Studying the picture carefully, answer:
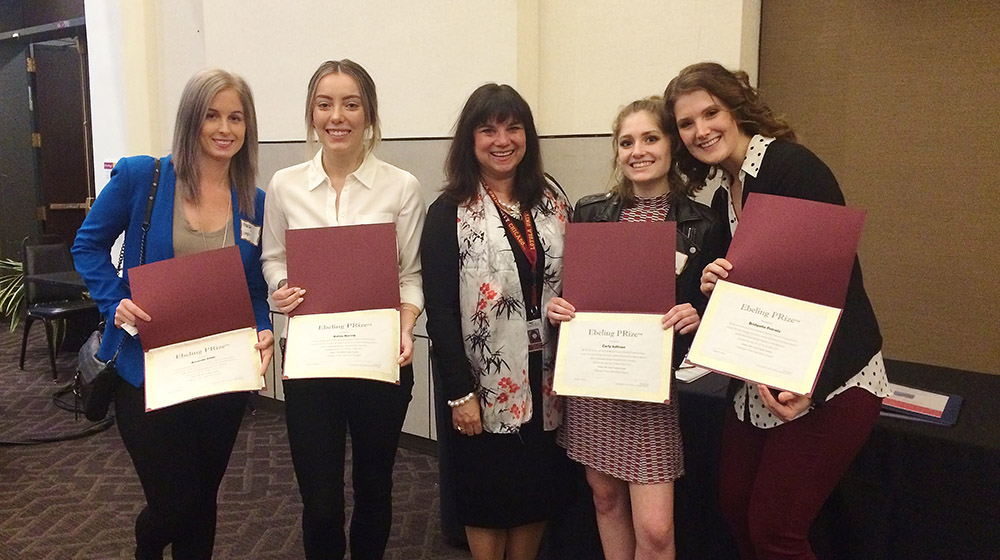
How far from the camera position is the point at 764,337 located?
4.96 ft

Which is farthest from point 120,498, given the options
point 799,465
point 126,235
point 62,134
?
point 62,134

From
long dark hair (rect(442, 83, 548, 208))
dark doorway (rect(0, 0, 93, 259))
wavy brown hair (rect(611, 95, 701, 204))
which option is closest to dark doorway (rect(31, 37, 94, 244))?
dark doorway (rect(0, 0, 93, 259))

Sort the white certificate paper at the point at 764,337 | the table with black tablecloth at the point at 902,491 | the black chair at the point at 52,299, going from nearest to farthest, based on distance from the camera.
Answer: the white certificate paper at the point at 764,337 < the table with black tablecloth at the point at 902,491 < the black chair at the point at 52,299

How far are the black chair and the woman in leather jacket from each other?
4.88m

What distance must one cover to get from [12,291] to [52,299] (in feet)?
3.48

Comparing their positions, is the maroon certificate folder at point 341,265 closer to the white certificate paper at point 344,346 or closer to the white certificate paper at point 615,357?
the white certificate paper at point 344,346

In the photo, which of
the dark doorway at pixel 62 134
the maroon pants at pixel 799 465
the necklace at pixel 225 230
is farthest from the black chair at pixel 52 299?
the maroon pants at pixel 799 465

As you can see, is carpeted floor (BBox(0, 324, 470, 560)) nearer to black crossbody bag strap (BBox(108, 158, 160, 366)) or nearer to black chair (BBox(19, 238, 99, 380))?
black chair (BBox(19, 238, 99, 380))

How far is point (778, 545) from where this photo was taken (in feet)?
5.46

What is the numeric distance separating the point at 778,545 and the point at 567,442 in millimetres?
605

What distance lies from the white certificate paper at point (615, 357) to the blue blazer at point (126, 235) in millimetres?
989

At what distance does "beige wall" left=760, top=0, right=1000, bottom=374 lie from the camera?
2562 mm

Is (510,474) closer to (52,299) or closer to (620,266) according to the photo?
(620,266)

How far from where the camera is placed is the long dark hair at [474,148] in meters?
1.90
